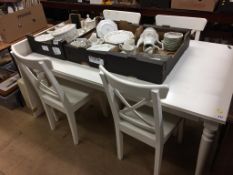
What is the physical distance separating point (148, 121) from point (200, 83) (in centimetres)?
36

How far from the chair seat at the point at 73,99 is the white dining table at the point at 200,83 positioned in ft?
0.87

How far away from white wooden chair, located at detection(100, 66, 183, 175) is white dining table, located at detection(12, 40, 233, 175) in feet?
0.33

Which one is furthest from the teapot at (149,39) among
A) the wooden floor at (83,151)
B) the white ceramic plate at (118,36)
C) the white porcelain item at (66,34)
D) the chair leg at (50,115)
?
the chair leg at (50,115)

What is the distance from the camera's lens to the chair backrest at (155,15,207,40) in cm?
161

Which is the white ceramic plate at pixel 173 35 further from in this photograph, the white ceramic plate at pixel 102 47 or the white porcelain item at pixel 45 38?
the white porcelain item at pixel 45 38

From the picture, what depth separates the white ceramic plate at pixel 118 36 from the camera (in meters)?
1.45

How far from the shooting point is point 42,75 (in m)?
1.47

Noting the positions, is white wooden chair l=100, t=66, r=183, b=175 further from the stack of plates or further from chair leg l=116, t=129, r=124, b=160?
the stack of plates

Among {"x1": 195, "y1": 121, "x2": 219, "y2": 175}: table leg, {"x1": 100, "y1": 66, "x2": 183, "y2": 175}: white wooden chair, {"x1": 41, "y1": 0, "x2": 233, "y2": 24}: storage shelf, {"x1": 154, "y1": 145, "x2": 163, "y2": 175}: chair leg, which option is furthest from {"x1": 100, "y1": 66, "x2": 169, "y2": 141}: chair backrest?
{"x1": 41, "y1": 0, "x2": 233, "y2": 24}: storage shelf

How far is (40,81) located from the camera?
4.95ft

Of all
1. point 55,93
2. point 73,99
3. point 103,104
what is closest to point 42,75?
point 55,93

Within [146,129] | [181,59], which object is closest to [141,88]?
[146,129]

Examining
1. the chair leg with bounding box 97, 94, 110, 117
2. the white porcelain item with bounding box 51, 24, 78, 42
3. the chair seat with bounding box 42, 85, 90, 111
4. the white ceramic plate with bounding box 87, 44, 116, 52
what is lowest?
the chair leg with bounding box 97, 94, 110, 117

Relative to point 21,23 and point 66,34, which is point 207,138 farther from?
point 21,23
